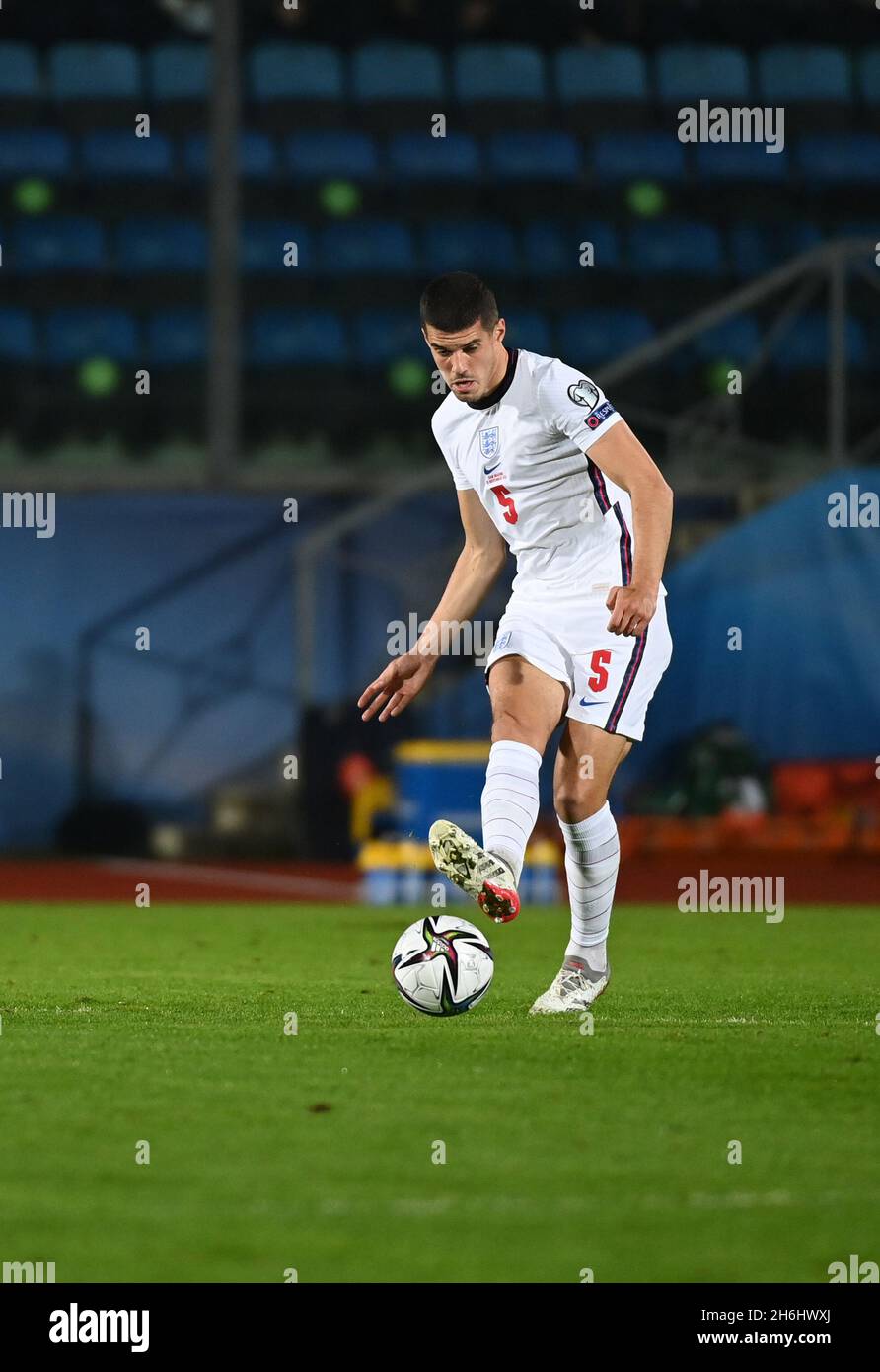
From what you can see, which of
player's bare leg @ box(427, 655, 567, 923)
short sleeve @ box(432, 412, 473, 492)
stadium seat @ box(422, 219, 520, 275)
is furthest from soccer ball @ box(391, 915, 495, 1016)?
stadium seat @ box(422, 219, 520, 275)

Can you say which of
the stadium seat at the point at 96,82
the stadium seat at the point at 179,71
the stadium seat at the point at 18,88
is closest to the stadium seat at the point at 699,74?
the stadium seat at the point at 179,71

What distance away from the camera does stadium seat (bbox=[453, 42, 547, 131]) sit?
2073 centimetres

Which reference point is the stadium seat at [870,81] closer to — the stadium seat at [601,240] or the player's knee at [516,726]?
the stadium seat at [601,240]

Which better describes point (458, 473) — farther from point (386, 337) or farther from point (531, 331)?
point (386, 337)

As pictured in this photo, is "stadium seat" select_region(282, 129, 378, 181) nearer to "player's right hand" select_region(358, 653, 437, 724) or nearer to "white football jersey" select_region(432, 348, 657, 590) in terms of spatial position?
"white football jersey" select_region(432, 348, 657, 590)

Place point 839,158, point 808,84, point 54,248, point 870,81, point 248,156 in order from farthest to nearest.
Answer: point 870,81, point 808,84, point 839,158, point 248,156, point 54,248

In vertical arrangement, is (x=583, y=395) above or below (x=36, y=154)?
below

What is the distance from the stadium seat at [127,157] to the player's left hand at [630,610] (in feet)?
52.3

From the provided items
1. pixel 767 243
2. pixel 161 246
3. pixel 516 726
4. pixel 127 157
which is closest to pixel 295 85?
pixel 127 157

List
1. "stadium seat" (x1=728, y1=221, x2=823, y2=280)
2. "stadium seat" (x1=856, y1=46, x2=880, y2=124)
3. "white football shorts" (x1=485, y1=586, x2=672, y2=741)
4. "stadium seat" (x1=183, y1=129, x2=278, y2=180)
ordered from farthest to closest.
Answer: "stadium seat" (x1=856, y1=46, x2=880, y2=124), "stadium seat" (x1=183, y1=129, x2=278, y2=180), "stadium seat" (x1=728, y1=221, x2=823, y2=280), "white football shorts" (x1=485, y1=586, x2=672, y2=741)

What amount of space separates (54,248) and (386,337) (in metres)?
3.45

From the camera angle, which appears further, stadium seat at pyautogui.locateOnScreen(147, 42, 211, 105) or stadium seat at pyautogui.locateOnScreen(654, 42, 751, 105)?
stadium seat at pyautogui.locateOnScreen(654, 42, 751, 105)

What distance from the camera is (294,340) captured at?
765 inches

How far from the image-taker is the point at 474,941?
5.26 m
